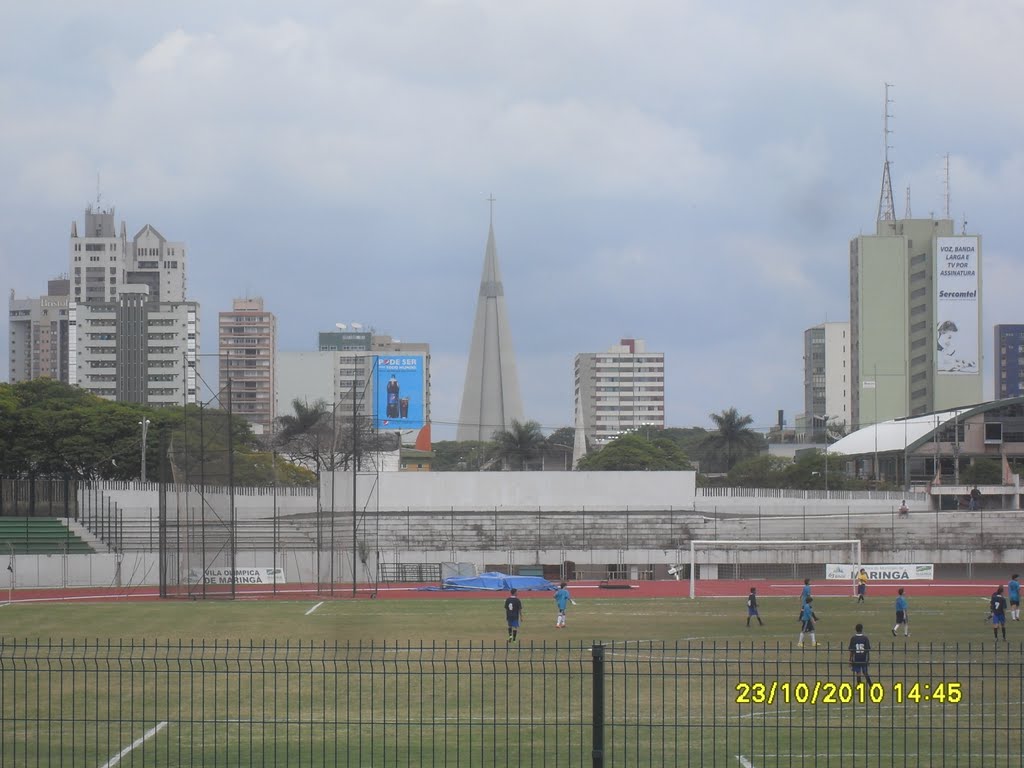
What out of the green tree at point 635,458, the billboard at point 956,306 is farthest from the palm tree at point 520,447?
the billboard at point 956,306

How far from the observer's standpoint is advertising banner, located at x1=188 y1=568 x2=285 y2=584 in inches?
1965

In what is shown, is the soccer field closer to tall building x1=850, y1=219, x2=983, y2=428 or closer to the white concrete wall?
the white concrete wall

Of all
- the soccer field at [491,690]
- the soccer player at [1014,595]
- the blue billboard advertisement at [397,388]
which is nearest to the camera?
the soccer field at [491,690]

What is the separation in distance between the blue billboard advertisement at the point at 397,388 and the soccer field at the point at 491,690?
11574 cm

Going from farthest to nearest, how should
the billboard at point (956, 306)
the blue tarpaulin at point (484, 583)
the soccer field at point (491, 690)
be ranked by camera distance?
1. the billboard at point (956, 306)
2. the blue tarpaulin at point (484, 583)
3. the soccer field at point (491, 690)

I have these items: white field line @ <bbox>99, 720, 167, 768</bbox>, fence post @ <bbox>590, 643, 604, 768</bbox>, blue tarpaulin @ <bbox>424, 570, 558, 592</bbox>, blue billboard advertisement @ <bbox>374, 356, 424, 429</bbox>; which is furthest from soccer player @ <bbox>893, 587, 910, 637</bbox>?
blue billboard advertisement @ <bbox>374, 356, 424, 429</bbox>

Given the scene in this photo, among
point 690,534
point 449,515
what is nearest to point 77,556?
point 449,515

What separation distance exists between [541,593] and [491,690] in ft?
106

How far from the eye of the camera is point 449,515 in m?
74.8

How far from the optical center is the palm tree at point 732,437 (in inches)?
5551

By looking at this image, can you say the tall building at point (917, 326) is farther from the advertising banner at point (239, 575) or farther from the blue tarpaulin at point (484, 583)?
the advertising banner at point (239, 575)

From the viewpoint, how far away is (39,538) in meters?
60.1

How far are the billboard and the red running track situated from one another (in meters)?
101

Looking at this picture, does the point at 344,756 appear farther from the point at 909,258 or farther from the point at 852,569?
the point at 909,258
